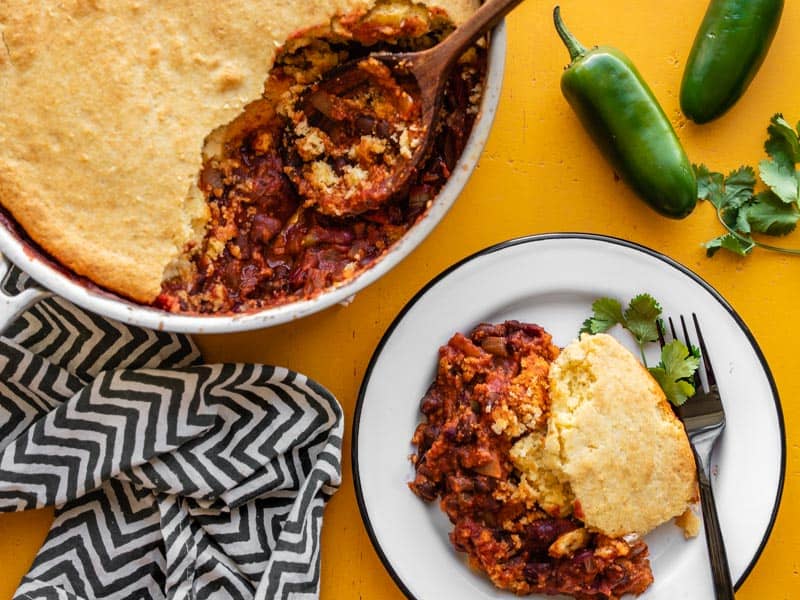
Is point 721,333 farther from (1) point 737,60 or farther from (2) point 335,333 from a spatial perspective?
(2) point 335,333

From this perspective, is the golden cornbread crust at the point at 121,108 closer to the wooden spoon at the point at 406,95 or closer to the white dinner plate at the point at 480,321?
the wooden spoon at the point at 406,95

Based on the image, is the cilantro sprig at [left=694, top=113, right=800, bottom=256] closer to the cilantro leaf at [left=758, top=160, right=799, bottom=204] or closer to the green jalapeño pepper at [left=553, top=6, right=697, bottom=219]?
the cilantro leaf at [left=758, top=160, right=799, bottom=204]

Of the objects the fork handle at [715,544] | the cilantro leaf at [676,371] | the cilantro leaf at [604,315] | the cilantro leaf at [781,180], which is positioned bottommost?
the fork handle at [715,544]

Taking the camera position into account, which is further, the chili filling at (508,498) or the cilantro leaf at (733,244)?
the cilantro leaf at (733,244)

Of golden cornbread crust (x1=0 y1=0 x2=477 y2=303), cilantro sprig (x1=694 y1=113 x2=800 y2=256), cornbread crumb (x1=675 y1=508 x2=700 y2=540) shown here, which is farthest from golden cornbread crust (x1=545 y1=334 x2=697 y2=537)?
golden cornbread crust (x1=0 y1=0 x2=477 y2=303)

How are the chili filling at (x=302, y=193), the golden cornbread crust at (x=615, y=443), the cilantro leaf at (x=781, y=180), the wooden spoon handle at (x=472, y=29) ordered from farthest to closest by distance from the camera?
1. the cilantro leaf at (x=781, y=180)
2. the golden cornbread crust at (x=615, y=443)
3. the chili filling at (x=302, y=193)
4. the wooden spoon handle at (x=472, y=29)

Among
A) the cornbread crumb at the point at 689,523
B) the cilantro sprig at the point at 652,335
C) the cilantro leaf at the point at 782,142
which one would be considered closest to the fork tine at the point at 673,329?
the cilantro sprig at the point at 652,335

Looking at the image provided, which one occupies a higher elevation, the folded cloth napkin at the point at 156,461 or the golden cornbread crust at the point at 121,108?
the golden cornbread crust at the point at 121,108

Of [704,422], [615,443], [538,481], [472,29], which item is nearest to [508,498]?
[538,481]

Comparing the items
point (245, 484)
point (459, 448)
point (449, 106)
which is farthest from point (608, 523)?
point (449, 106)
